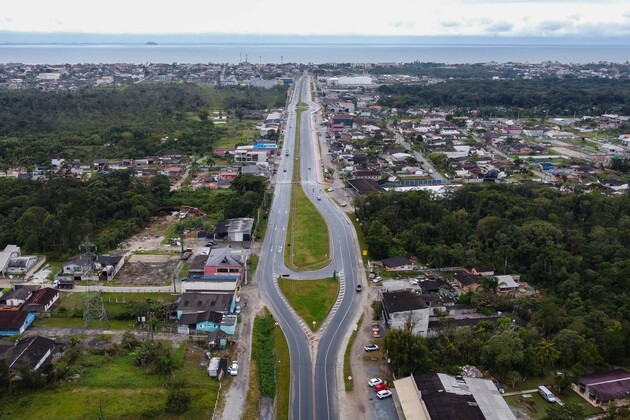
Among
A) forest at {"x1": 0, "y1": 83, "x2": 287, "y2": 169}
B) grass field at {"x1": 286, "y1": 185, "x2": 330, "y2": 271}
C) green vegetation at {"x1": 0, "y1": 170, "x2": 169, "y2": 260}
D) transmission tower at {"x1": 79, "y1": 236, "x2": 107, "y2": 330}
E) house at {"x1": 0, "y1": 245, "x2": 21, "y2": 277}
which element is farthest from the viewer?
forest at {"x1": 0, "y1": 83, "x2": 287, "y2": 169}

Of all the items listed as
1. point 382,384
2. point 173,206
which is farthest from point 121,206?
point 382,384

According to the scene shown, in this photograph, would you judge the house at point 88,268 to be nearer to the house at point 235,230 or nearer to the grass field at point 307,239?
the house at point 235,230

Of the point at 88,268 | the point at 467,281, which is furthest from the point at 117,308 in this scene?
the point at 467,281

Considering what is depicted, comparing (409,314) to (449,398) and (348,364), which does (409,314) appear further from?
(449,398)

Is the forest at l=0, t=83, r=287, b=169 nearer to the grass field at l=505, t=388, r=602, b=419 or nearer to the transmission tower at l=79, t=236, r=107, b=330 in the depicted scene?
the transmission tower at l=79, t=236, r=107, b=330

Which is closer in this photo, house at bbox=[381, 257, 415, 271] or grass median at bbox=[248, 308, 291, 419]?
grass median at bbox=[248, 308, 291, 419]

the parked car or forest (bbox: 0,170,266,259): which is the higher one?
forest (bbox: 0,170,266,259)

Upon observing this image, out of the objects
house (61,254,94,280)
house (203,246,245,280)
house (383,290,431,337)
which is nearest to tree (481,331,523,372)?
house (383,290,431,337)

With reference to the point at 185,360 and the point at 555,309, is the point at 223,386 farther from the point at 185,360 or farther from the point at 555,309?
the point at 555,309
